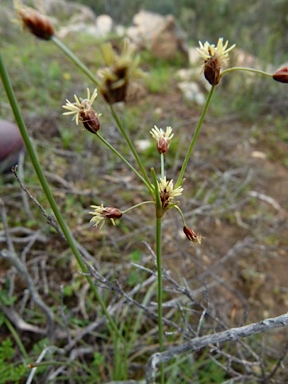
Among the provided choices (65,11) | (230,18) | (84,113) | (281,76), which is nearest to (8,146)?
(84,113)

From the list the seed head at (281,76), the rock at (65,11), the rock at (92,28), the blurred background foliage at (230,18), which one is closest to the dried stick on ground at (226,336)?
the seed head at (281,76)

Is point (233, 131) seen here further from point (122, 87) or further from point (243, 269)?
point (122, 87)

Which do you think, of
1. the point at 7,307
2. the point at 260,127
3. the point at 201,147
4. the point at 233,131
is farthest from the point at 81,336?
the point at 260,127

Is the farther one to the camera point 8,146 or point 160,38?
point 160,38

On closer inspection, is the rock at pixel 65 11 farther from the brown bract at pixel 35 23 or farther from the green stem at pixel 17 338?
the brown bract at pixel 35 23

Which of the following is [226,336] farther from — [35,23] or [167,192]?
[35,23]

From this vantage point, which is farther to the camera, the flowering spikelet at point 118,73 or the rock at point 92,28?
the rock at point 92,28

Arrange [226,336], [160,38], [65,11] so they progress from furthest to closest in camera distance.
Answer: [65,11] < [160,38] < [226,336]

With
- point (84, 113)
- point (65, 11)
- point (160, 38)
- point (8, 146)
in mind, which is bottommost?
point (84, 113)
